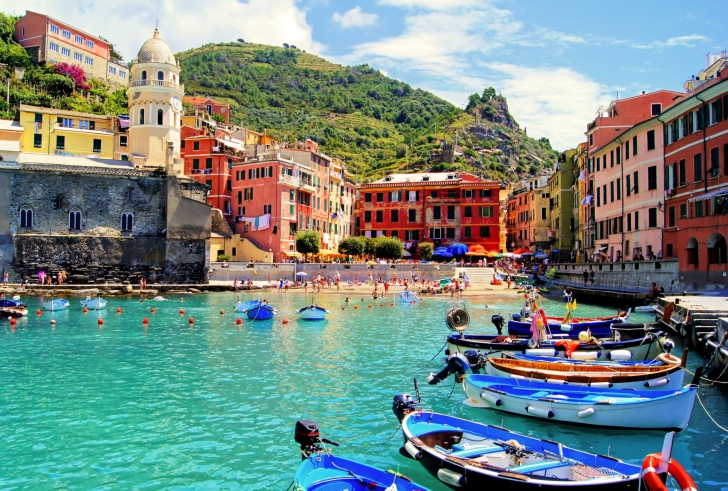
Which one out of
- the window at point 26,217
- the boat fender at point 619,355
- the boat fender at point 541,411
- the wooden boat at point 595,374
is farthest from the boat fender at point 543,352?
the window at point 26,217

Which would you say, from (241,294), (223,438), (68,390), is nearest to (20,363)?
(68,390)

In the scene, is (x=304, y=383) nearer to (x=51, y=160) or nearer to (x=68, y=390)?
(x=68, y=390)

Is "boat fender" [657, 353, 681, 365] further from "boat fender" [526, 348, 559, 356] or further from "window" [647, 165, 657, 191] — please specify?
"window" [647, 165, 657, 191]

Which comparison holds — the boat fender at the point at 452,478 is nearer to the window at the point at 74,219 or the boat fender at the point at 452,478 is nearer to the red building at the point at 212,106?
the window at the point at 74,219

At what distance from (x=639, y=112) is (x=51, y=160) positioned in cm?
5741

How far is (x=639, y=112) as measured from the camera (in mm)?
52312

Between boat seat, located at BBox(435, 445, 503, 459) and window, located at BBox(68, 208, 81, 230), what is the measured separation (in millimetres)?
52472

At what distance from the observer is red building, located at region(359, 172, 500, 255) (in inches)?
2719

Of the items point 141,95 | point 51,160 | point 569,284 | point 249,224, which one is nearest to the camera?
point 569,284

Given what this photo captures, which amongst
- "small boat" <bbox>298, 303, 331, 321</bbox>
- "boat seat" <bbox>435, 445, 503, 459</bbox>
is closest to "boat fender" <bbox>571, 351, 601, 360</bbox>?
"boat seat" <bbox>435, 445, 503, 459</bbox>

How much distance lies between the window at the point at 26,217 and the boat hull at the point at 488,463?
52702 mm

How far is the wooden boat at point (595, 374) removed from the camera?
1480 centimetres

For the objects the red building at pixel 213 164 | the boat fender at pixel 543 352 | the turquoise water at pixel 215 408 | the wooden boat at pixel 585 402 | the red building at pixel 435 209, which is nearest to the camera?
the turquoise water at pixel 215 408

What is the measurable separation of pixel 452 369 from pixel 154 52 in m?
58.9
